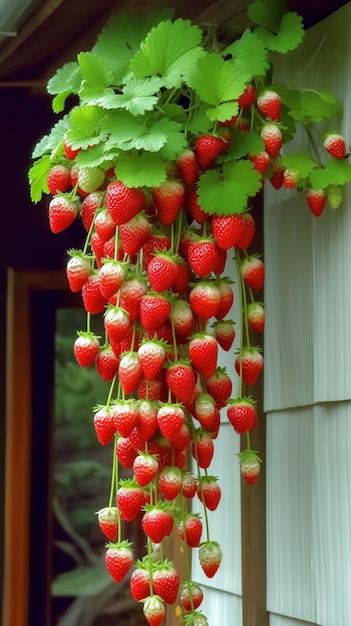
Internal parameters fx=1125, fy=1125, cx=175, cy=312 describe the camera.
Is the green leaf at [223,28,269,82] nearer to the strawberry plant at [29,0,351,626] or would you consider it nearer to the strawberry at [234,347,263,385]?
the strawberry plant at [29,0,351,626]

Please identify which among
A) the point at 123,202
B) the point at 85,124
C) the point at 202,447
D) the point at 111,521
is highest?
the point at 85,124

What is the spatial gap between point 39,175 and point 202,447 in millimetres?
495

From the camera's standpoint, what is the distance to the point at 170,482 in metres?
1.51

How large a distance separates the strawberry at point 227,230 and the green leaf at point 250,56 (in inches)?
7.4

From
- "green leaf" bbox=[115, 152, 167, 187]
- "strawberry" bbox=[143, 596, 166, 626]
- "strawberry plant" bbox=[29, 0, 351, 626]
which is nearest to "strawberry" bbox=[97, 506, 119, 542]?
"strawberry plant" bbox=[29, 0, 351, 626]

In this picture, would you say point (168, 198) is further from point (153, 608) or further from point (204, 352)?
point (153, 608)

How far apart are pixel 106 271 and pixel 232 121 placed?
274 millimetres

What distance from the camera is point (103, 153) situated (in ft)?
5.10

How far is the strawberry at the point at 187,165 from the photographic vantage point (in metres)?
1.55

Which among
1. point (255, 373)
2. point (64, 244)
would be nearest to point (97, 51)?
point (255, 373)

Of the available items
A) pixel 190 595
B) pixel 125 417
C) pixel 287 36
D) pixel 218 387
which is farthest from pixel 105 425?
pixel 287 36

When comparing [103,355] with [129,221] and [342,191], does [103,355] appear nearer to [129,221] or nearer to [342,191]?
[129,221]

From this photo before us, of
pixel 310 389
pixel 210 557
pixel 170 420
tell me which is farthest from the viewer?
pixel 310 389

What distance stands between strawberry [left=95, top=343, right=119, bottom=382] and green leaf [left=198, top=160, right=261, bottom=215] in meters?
0.25
